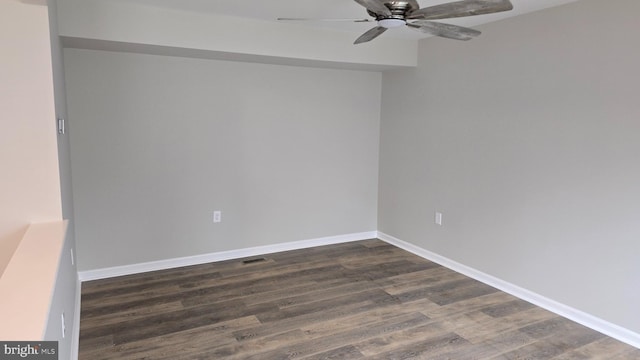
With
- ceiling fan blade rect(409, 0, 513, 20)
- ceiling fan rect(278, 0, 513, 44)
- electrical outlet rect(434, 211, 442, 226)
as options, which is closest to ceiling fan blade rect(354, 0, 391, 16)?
ceiling fan rect(278, 0, 513, 44)

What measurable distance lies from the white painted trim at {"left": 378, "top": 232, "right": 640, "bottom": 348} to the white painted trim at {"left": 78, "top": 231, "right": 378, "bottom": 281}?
2.54ft

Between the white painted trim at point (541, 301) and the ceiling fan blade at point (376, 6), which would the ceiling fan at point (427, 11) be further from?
the white painted trim at point (541, 301)

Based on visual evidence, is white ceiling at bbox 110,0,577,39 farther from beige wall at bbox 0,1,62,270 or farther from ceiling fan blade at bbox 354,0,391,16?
beige wall at bbox 0,1,62,270

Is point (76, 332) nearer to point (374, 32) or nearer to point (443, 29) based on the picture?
point (374, 32)

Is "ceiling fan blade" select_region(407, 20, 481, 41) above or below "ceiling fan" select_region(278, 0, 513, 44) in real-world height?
below

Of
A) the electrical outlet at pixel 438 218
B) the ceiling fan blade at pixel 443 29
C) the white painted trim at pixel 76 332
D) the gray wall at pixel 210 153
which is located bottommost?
the white painted trim at pixel 76 332

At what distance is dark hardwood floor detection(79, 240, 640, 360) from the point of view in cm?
261

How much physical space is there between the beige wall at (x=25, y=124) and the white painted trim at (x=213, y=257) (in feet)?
4.96

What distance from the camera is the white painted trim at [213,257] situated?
12.1ft

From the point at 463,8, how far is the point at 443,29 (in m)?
0.37

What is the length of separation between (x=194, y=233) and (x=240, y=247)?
501 millimetres

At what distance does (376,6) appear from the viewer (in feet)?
6.91

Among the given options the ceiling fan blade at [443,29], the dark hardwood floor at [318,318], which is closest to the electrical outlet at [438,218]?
the dark hardwood floor at [318,318]

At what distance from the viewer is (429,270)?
4012mm
